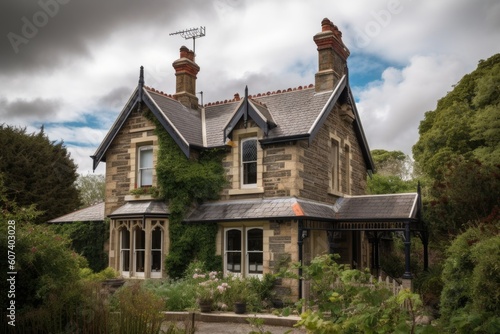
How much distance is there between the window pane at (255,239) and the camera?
16.5 m

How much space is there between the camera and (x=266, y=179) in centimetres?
1688

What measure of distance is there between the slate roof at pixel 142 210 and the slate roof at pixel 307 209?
1.05 m

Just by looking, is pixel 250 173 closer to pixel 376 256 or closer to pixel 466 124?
pixel 376 256

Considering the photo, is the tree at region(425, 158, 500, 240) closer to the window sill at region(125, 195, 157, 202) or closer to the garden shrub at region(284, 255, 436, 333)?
the garden shrub at region(284, 255, 436, 333)

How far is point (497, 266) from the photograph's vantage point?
731 centimetres

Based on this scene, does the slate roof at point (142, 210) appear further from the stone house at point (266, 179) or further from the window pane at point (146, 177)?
the window pane at point (146, 177)

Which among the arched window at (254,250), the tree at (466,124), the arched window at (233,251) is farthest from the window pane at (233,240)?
the tree at (466,124)

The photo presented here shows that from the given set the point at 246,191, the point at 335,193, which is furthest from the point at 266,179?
the point at 335,193

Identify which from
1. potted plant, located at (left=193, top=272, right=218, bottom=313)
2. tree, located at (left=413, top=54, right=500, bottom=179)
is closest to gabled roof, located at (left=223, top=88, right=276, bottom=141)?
potted plant, located at (left=193, top=272, right=218, bottom=313)

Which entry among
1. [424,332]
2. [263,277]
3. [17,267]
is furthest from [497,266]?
[263,277]

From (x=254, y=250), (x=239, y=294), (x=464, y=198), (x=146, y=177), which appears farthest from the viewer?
(x=146, y=177)

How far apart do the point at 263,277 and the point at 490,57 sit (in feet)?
67.1

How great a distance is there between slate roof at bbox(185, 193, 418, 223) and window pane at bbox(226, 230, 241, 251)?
0.84 m

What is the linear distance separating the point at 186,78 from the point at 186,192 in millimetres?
6115
